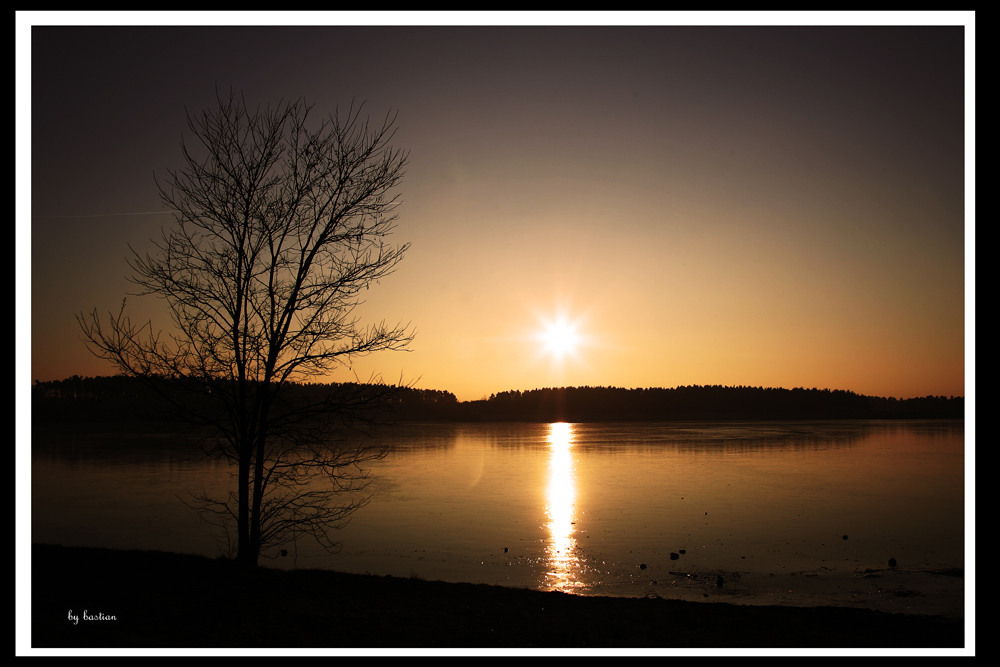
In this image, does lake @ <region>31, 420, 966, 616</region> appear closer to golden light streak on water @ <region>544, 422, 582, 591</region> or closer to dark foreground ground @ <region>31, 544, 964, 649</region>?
golden light streak on water @ <region>544, 422, 582, 591</region>

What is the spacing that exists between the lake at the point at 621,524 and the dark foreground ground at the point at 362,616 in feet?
10.1

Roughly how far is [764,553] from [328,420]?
41.8 ft

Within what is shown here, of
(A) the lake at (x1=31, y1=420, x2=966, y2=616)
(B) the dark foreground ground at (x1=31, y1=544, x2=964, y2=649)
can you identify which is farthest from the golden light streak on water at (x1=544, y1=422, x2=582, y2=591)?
(B) the dark foreground ground at (x1=31, y1=544, x2=964, y2=649)

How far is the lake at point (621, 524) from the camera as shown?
1457 cm

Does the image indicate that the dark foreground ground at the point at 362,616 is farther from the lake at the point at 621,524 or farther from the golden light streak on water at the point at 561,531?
the golden light streak on water at the point at 561,531

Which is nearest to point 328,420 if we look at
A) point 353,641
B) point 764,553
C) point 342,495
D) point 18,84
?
point 353,641

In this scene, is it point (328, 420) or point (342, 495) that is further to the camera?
point (342, 495)

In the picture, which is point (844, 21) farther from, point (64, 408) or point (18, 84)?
point (64, 408)

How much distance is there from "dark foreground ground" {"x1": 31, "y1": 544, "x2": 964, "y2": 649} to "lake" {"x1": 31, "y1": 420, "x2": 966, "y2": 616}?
309cm

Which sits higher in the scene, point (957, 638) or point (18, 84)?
point (18, 84)

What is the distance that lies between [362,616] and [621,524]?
573 inches

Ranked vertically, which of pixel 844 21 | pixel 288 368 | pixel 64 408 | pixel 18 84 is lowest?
pixel 64 408

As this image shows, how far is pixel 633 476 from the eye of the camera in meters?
36.0

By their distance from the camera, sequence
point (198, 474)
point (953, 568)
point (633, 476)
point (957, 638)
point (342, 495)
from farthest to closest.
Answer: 1. point (633, 476)
2. point (198, 474)
3. point (342, 495)
4. point (953, 568)
5. point (957, 638)
